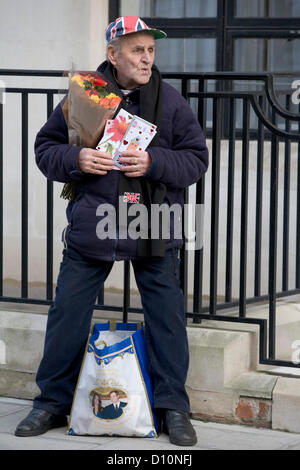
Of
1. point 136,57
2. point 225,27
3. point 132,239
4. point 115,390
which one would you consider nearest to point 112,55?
point 136,57

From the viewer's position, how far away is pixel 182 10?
711 centimetres

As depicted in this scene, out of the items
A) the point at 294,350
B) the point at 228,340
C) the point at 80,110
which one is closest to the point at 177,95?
the point at 80,110

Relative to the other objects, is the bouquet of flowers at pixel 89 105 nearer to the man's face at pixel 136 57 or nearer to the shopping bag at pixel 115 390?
the man's face at pixel 136 57

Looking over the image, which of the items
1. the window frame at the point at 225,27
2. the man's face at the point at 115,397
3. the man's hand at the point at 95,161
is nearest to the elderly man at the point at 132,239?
the man's hand at the point at 95,161

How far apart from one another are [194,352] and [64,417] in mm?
715

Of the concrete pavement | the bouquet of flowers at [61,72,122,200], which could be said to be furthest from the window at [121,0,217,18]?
the concrete pavement

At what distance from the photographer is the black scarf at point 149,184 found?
4.38 meters

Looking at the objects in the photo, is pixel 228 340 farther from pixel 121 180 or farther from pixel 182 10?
pixel 182 10

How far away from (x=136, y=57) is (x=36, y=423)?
5.82ft

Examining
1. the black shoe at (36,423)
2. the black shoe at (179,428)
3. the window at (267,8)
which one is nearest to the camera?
the black shoe at (179,428)

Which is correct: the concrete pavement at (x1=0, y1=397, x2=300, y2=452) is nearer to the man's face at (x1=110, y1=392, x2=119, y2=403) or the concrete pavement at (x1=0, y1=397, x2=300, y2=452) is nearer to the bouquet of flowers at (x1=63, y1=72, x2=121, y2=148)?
the man's face at (x1=110, y1=392, x2=119, y2=403)

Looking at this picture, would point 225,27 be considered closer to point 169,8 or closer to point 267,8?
point 267,8

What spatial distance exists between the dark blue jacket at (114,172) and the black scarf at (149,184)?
0.04 meters

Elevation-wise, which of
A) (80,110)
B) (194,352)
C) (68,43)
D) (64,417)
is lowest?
(64,417)
